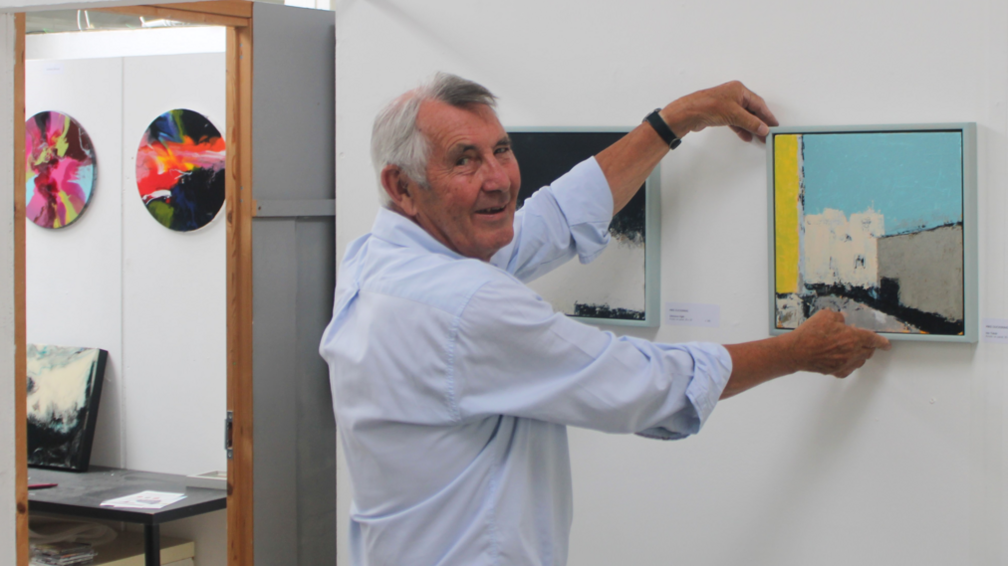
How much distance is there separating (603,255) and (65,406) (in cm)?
283

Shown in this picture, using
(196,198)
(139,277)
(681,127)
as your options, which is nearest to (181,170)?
(196,198)

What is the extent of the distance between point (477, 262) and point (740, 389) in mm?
546

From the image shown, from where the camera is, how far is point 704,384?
4.51 ft

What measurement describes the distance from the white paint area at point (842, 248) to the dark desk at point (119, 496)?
2205mm

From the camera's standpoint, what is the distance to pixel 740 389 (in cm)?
149

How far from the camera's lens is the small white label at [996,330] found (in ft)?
5.30

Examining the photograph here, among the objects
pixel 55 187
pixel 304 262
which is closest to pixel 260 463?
pixel 304 262

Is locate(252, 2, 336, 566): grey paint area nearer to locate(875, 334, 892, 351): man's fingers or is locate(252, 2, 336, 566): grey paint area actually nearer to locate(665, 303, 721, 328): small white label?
locate(665, 303, 721, 328): small white label

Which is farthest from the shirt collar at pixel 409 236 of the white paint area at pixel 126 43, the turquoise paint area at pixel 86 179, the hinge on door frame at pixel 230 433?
the turquoise paint area at pixel 86 179

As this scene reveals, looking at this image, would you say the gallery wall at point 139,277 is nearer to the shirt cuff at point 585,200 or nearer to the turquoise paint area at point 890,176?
the shirt cuff at point 585,200

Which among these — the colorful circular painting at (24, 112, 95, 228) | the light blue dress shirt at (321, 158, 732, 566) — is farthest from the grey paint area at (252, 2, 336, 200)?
the colorful circular painting at (24, 112, 95, 228)

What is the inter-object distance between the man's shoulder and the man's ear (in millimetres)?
83

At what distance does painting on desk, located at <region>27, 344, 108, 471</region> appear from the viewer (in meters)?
3.60

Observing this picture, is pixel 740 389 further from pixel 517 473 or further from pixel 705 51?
pixel 705 51
